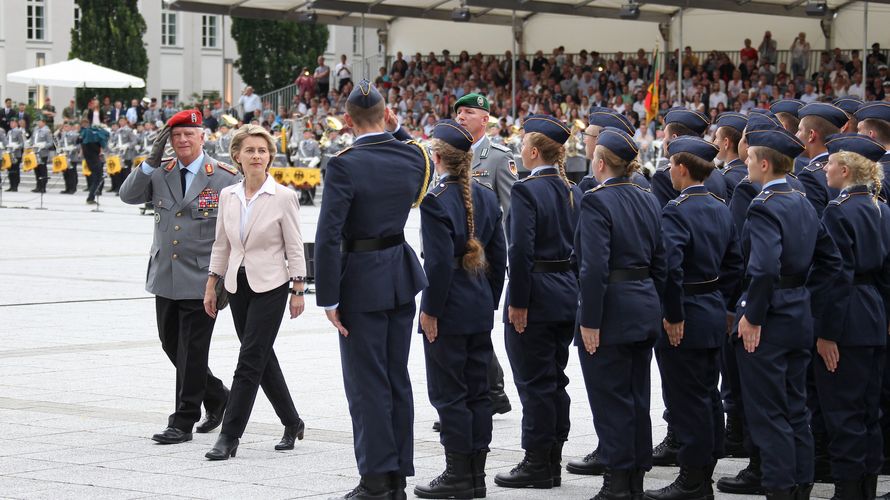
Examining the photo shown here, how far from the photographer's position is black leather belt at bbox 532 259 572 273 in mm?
7496

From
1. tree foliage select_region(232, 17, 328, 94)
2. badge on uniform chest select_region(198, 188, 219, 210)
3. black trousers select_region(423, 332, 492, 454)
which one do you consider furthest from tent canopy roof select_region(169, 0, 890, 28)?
black trousers select_region(423, 332, 492, 454)

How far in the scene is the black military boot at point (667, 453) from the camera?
775 cm

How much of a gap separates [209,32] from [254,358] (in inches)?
2417

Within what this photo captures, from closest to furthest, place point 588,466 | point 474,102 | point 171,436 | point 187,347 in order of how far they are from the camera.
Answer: point 588,466 → point 171,436 → point 187,347 → point 474,102

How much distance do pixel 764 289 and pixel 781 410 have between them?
0.56 metres

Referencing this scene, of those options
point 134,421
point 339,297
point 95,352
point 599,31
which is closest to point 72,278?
point 95,352

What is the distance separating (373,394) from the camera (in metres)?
6.66

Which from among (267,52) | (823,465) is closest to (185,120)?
(823,465)

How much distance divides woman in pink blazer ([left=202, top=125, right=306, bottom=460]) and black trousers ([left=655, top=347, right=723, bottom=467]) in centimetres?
198

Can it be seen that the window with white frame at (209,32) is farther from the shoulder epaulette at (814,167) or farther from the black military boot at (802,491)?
the black military boot at (802,491)

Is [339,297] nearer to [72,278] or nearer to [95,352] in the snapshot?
[95,352]

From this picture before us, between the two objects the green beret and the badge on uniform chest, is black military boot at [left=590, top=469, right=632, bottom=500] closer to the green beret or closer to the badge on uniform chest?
the green beret

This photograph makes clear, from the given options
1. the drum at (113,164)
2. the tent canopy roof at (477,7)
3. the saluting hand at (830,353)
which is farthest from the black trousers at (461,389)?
the drum at (113,164)

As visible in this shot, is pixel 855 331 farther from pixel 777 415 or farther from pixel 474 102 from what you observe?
pixel 474 102
